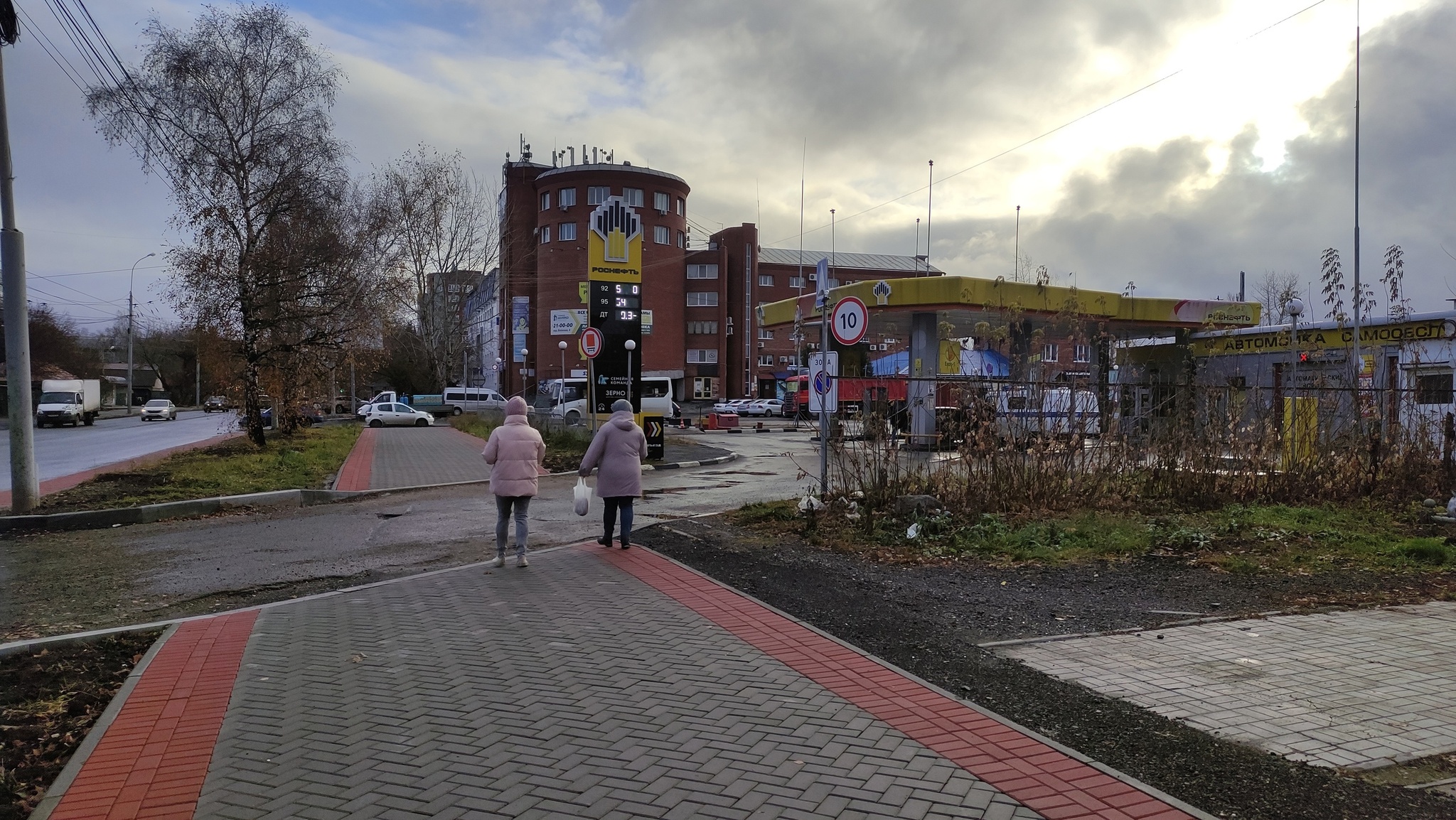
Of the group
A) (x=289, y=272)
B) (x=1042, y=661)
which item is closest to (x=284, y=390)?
(x=289, y=272)

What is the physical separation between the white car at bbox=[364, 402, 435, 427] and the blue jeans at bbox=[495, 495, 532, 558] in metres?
38.1

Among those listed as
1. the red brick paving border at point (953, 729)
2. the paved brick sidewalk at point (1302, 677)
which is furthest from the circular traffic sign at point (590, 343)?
the paved brick sidewalk at point (1302, 677)

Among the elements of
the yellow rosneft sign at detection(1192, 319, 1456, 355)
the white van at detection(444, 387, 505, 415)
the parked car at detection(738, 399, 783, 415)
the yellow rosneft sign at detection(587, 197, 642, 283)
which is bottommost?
the parked car at detection(738, 399, 783, 415)

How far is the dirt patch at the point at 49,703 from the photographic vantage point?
12.1ft

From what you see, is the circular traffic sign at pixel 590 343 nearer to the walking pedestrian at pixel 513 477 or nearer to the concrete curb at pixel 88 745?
the walking pedestrian at pixel 513 477

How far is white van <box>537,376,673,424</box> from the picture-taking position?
39697 mm

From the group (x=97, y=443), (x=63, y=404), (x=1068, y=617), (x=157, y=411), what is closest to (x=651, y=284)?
(x=157, y=411)

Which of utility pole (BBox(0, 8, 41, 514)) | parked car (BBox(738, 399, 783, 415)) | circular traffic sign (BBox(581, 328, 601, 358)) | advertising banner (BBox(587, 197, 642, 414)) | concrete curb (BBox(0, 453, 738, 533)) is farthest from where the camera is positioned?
parked car (BBox(738, 399, 783, 415))

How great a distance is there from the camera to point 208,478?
15.3 meters

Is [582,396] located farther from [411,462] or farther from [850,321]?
[850,321]

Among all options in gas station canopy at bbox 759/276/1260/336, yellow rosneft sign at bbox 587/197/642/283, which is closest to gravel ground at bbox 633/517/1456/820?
yellow rosneft sign at bbox 587/197/642/283

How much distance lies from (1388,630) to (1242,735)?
273 cm

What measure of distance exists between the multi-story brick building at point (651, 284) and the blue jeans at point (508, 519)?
5241 cm

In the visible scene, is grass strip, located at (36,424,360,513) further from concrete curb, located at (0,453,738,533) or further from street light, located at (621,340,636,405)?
street light, located at (621,340,636,405)
